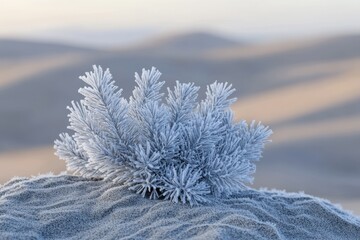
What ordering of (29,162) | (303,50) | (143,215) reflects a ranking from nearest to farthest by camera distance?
1. (143,215)
2. (29,162)
3. (303,50)

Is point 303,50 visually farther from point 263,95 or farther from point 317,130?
point 317,130

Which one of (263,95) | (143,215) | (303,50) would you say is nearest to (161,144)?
(143,215)

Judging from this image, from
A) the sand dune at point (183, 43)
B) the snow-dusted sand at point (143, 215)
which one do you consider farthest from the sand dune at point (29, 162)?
the sand dune at point (183, 43)

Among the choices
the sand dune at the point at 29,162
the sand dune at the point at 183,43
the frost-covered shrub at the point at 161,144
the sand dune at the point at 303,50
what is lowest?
the frost-covered shrub at the point at 161,144

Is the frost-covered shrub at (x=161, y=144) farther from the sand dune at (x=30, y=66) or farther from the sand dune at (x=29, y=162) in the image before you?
→ the sand dune at (x=30, y=66)

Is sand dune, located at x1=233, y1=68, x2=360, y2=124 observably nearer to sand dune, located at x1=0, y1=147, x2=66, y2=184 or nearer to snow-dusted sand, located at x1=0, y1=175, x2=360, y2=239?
sand dune, located at x1=0, y1=147, x2=66, y2=184

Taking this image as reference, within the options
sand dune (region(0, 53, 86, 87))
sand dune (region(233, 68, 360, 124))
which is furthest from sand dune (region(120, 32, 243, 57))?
sand dune (region(233, 68, 360, 124))
